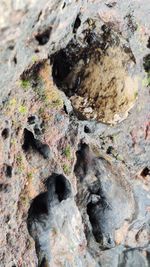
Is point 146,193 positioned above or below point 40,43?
below

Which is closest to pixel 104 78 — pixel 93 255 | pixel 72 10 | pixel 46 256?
pixel 72 10

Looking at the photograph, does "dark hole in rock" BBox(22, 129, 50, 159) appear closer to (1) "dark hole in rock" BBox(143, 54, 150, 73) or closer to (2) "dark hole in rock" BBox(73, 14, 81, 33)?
(2) "dark hole in rock" BBox(73, 14, 81, 33)

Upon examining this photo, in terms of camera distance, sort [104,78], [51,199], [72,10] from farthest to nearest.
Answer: [51,199], [104,78], [72,10]

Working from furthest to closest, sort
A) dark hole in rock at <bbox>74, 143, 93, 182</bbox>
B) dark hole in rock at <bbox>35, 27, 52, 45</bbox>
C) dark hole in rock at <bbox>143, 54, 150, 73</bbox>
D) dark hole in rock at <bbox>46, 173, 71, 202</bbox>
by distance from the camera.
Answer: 1. dark hole in rock at <bbox>46, 173, 71, 202</bbox>
2. dark hole in rock at <bbox>74, 143, 93, 182</bbox>
3. dark hole in rock at <bbox>143, 54, 150, 73</bbox>
4. dark hole in rock at <bbox>35, 27, 52, 45</bbox>

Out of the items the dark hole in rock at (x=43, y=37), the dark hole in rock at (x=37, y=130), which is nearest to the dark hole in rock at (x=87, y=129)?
the dark hole in rock at (x=37, y=130)

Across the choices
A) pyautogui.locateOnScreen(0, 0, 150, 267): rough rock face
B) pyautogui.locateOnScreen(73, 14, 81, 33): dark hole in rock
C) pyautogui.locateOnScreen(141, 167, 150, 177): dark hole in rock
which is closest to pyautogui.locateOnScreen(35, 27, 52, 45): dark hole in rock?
pyautogui.locateOnScreen(0, 0, 150, 267): rough rock face

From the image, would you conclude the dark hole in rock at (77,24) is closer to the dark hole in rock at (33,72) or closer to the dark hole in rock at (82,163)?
the dark hole in rock at (33,72)

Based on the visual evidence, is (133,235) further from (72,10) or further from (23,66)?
(72,10)
